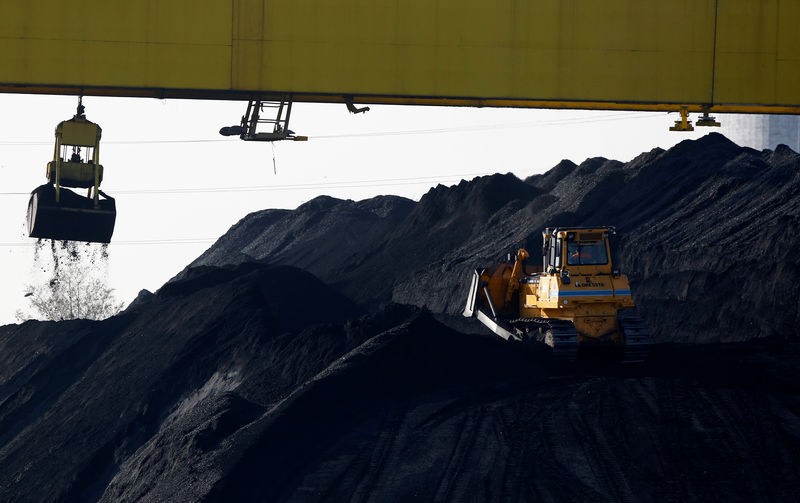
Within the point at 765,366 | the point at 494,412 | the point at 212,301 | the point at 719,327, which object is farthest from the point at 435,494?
the point at 212,301

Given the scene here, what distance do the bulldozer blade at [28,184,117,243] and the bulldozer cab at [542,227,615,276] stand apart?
31.5 feet

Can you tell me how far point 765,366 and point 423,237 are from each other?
26.9 m

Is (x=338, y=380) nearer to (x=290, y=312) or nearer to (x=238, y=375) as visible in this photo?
(x=238, y=375)

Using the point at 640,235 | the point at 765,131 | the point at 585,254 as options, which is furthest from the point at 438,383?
the point at 765,131

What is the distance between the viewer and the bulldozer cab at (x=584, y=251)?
22562mm

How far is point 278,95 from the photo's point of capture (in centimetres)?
2433

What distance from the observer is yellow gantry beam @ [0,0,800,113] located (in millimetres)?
23438

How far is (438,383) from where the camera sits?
21719 mm

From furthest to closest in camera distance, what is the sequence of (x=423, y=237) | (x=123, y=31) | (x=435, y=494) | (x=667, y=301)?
(x=423, y=237) → (x=667, y=301) → (x=123, y=31) → (x=435, y=494)

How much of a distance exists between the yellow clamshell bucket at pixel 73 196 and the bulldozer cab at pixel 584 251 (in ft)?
31.6

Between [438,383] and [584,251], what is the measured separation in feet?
12.4

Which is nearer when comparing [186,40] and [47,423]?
[186,40]

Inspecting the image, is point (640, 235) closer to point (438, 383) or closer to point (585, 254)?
point (585, 254)

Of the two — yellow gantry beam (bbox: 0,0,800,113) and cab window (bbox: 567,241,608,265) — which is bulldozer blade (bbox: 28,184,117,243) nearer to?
yellow gantry beam (bbox: 0,0,800,113)
